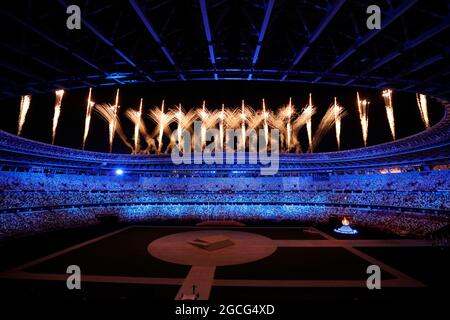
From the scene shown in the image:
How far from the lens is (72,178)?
38.3 m

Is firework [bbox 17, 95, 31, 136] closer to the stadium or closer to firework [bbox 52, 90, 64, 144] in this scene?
the stadium

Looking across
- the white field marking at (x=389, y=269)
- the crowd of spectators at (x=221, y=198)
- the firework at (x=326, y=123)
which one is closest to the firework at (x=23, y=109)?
the crowd of spectators at (x=221, y=198)

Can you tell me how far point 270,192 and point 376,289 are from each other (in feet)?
92.4

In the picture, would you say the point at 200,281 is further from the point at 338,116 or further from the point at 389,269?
the point at 338,116

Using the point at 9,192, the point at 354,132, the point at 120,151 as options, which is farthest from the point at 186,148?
the point at 354,132

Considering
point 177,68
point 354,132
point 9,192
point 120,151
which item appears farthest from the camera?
point 120,151

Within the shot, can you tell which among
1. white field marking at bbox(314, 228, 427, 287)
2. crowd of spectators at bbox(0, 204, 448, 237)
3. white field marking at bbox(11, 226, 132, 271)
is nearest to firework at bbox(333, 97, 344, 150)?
crowd of spectators at bbox(0, 204, 448, 237)

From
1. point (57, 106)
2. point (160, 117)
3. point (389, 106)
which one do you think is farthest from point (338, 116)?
point (57, 106)

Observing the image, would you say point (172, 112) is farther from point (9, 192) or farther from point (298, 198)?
point (298, 198)

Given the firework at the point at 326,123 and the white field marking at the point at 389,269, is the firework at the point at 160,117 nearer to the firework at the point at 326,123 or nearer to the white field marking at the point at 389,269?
the firework at the point at 326,123

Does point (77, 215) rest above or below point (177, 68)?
below

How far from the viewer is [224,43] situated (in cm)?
834

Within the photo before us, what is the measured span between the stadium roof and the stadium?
0.07m

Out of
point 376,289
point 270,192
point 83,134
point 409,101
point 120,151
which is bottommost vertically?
point 376,289
